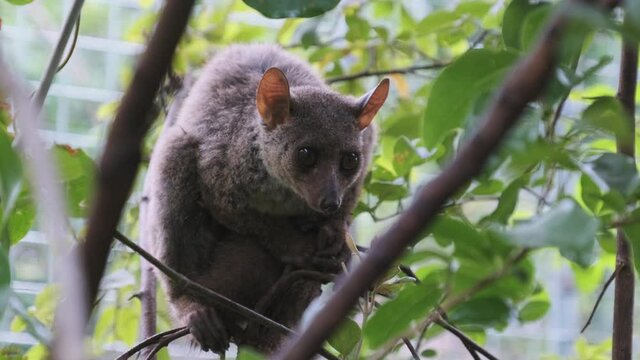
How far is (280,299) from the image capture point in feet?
10.6

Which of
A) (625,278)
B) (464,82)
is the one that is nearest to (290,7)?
(464,82)

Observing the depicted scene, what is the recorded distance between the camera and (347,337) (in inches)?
74.8

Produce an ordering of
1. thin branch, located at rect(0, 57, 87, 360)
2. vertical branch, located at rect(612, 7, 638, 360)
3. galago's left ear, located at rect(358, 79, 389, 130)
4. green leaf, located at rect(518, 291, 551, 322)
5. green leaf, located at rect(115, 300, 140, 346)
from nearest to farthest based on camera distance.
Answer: thin branch, located at rect(0, 57, 87, 360)
vertical branch, located at rect(612, 7, 638, 360)
green leaf, located at rect(518, 291, 551, 322)
galago's left ear, located at rect(358, 79, 389, 130)
green leaf, located at rect(115, 300, 140, 346)

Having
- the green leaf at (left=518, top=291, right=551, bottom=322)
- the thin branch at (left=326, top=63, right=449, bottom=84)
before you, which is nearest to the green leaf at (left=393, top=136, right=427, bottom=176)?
the green leaf at (left=518, top=291, right=551, bottom=322)

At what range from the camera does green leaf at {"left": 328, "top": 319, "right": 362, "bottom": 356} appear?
1893 millimetres

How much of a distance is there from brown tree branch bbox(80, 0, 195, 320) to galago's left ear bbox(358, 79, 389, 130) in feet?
8.51

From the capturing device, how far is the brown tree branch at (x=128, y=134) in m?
0.76

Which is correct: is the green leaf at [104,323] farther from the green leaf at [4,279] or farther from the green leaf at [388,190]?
the green leaf at [4,279]

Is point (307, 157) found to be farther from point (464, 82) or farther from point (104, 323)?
point (464, 82)

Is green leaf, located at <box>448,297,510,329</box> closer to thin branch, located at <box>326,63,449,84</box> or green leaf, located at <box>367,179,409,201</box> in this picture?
green leaf, located at <box>367,179,409,201</box>

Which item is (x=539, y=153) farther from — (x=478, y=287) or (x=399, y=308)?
(x=399, y=308)

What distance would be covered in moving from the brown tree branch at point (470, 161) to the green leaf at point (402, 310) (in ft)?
2.06

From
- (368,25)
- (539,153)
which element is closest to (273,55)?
(368,25)

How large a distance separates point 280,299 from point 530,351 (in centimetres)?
608
